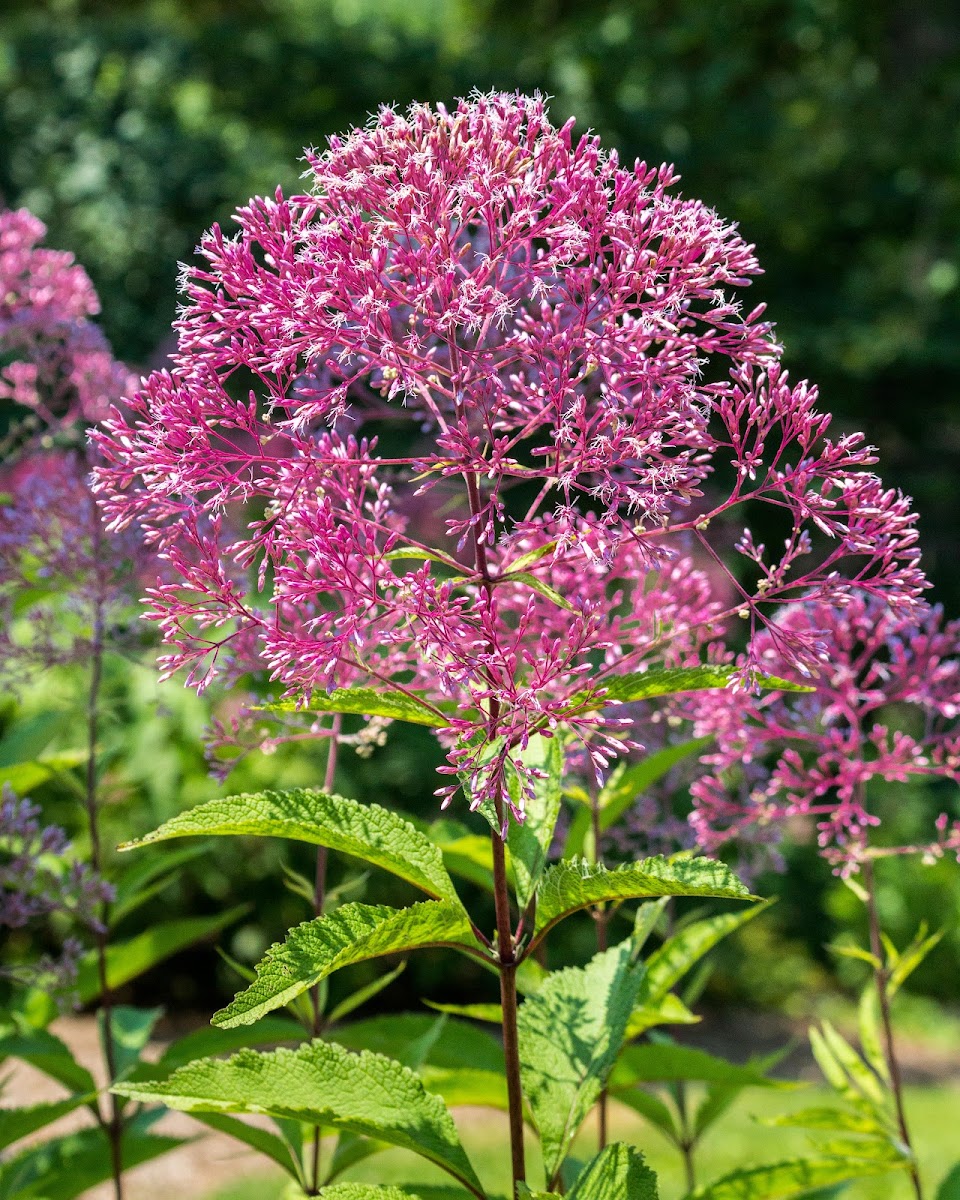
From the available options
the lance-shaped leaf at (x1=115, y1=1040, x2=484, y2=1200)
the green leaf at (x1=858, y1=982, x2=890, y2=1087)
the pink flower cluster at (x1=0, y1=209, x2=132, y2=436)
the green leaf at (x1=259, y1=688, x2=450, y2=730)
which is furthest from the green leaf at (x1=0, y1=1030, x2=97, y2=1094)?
the green leaf at (x1=858, y1=982, x2=890, y2=1087)

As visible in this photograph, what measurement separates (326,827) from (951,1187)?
52.4 inches

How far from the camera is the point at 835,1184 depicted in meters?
2.14

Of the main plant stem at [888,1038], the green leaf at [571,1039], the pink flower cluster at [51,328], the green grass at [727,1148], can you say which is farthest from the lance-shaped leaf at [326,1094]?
the green grass at [727,1148]

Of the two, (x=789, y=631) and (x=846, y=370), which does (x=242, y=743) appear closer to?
(x=789, y=631)

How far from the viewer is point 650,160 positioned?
9.49 metres

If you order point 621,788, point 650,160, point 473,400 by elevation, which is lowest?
point 621,788

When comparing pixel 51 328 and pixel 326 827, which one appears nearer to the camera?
pixel 326 827

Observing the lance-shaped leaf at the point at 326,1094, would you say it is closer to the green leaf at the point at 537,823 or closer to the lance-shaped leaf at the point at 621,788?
the green leaf at the point at 537,823

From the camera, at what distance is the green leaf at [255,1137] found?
6.30ft

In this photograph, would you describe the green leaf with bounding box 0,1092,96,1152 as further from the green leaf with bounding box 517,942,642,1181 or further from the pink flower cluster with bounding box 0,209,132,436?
the pink flower cluster with bounding box 0,209,132,436

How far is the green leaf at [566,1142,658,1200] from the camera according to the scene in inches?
58.0

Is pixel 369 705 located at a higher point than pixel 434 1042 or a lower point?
higher

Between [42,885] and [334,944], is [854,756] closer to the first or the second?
[334,944]

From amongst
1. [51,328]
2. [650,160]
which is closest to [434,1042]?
[51,328]
